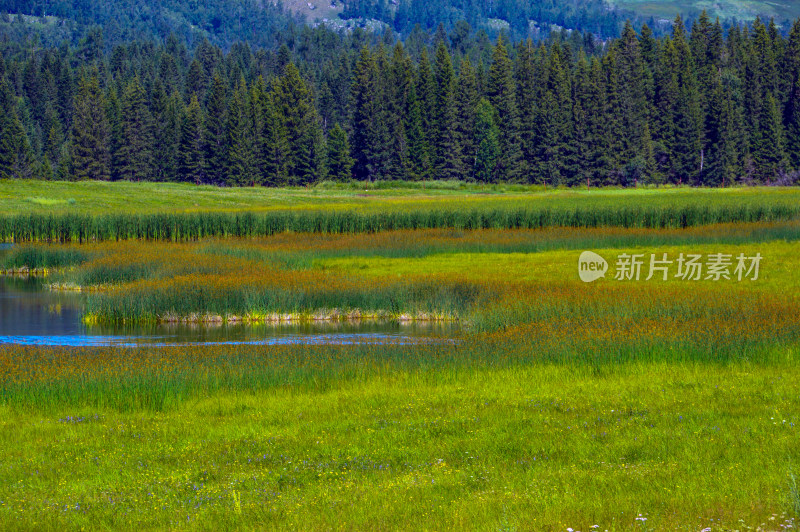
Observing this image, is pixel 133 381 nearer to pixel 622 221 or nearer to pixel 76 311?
pixel 76 311

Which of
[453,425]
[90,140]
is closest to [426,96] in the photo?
[90,140]

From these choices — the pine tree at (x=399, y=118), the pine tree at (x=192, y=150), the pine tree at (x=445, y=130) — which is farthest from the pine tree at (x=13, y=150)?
the pine tree at (x=445, y=130)

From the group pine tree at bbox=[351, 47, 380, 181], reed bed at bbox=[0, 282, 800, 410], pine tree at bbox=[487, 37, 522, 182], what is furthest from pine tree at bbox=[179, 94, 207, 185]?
reed bed at bbox=[0, 282, 800, 410]

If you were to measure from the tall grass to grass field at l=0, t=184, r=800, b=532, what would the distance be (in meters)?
25.6

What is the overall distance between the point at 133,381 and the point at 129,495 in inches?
260

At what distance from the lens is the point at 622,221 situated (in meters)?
59.5

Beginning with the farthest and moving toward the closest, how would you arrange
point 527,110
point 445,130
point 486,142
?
point 527,110 < point 445,130 < point 486,142

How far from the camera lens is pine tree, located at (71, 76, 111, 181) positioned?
139750 mm

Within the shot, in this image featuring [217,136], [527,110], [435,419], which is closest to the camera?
[435,419]

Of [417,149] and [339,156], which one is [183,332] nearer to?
[339,156]

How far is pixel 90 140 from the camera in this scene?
14075 cm

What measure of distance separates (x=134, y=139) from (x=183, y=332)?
393 ft

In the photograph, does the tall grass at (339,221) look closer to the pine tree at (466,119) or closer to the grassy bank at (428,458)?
the grassy bank at (428,458)

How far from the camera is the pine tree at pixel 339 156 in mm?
138125
